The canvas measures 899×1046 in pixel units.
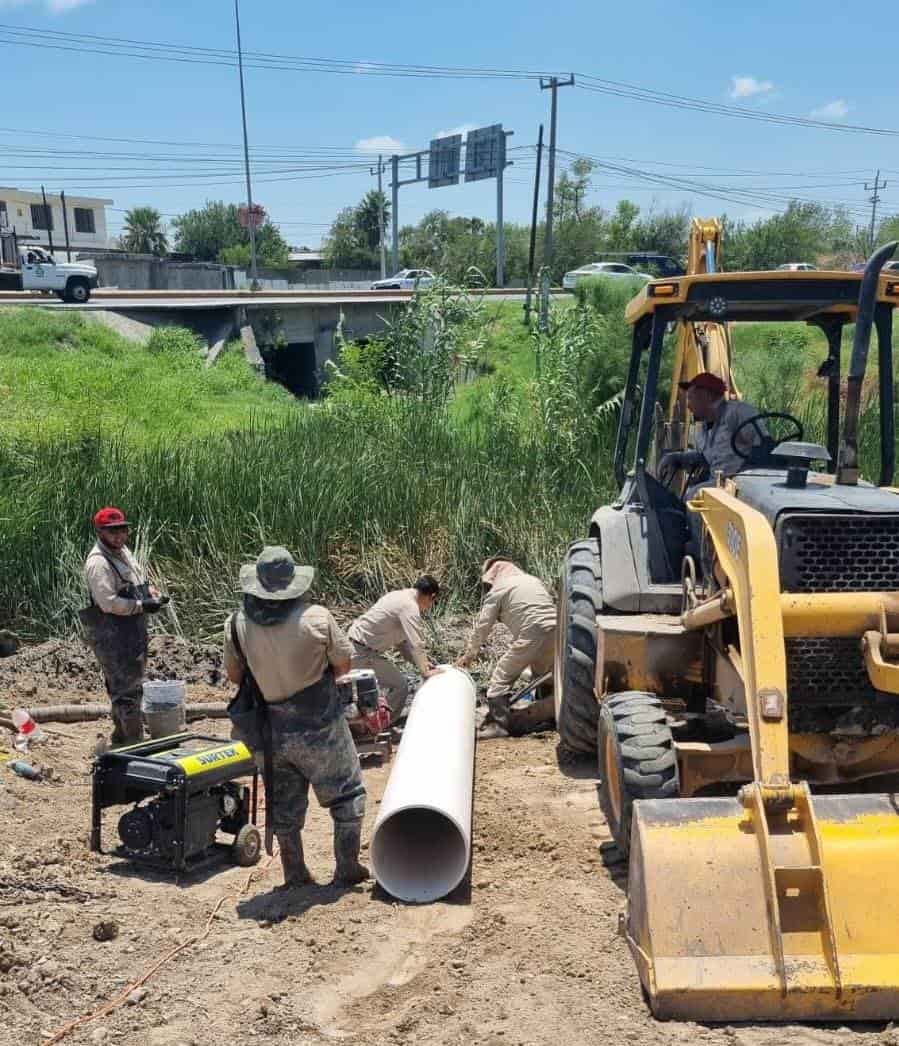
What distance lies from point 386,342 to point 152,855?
530 inches

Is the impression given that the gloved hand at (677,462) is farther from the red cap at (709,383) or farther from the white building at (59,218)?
the white building at (59,218)

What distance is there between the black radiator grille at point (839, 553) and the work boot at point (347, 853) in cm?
240

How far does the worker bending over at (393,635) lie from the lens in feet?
27.6

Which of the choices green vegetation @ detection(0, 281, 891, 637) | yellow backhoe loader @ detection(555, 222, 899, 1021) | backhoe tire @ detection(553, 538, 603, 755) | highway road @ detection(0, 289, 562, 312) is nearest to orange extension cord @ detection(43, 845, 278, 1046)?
yellow backhoe loader @ detection(555, 222, 899, 1021)

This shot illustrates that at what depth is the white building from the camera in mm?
84562

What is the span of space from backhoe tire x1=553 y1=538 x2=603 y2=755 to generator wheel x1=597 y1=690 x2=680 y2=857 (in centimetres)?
101

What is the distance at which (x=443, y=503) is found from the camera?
37.2 ft

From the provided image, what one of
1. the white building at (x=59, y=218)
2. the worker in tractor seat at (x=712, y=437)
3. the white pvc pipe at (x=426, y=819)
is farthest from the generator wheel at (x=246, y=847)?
the white building at (x=59, y=218)

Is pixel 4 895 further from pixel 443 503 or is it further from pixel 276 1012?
pixel 443 503

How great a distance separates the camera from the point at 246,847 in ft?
20.3

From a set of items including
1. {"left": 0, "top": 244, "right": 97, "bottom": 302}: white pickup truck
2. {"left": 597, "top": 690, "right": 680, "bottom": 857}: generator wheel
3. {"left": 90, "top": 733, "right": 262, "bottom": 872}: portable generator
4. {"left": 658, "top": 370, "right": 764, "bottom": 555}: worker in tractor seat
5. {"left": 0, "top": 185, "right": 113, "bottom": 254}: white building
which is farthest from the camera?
→ {"left": 0, "top": 185, "right": 113, "bottom": 254}: white building

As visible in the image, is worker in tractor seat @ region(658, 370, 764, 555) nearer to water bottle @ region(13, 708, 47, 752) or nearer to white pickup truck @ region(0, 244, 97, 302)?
water bottle @ region(13, 708, 47, 752)

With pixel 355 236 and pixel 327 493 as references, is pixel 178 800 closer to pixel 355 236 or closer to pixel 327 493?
pixel 327 493

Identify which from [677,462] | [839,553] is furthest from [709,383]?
[839,553]
